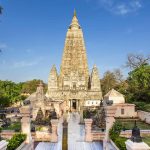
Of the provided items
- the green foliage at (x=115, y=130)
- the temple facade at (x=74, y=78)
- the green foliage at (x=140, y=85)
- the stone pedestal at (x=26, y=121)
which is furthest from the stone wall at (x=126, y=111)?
the stone pedestal at (x=26, y=121)

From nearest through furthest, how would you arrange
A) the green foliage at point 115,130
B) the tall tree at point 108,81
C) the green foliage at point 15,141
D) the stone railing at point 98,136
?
the green foliage at point 15,141 < the green foliage at point 115,130 < the stone railing at point 98,136 < the tall tree at point 108,81

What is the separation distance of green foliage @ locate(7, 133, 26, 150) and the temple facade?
4098cm

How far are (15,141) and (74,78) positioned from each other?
45.0 meters

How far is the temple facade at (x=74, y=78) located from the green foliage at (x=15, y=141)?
134ft

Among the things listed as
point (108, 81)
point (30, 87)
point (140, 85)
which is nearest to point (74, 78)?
point (108, 81)

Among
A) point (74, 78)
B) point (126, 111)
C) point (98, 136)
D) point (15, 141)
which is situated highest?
point (74, 78)

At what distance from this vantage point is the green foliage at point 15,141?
524 inches

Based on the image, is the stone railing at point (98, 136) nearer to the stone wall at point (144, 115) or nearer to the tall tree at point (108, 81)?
the stone wall at point (144, 115)

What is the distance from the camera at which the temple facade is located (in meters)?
57.6

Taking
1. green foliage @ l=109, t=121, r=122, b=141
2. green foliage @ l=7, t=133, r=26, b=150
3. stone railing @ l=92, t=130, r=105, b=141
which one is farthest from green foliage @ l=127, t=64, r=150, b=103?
green foliage @ l=7, t=133, r=26, b=150

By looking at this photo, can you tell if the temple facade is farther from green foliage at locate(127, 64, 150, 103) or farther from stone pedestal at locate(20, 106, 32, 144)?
stone pedestal at locate(20, 106, 32, 144)

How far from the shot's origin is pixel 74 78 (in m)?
58.8

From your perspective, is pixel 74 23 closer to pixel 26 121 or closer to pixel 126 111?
pixel 126 111

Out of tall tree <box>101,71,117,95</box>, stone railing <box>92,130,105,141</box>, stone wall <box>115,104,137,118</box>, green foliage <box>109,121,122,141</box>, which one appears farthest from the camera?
tall tree <box>101,71,117,95</box>
